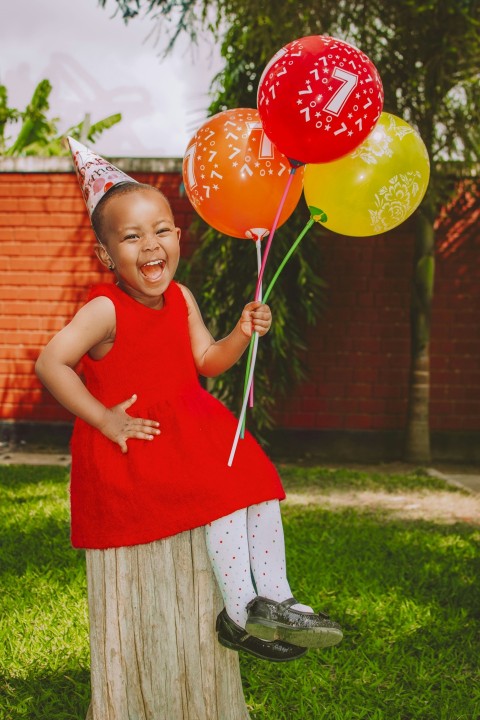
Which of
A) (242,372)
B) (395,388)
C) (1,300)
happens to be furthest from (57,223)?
(395,388)

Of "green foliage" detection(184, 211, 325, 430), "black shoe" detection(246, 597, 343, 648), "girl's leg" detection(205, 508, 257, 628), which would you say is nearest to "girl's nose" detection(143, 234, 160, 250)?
"girl's leg" detection(205, 508, 257, 628)

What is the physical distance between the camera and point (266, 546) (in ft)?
7.40

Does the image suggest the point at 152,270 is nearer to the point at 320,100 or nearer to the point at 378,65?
the point at 320,100

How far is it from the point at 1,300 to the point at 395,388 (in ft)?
13.6

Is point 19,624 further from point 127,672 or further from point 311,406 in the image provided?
point 311,406

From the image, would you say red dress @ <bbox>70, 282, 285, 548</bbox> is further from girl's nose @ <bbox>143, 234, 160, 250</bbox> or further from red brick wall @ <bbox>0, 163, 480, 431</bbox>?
red brick wall @ <bbox>0, 163, 480, 431</bbox>

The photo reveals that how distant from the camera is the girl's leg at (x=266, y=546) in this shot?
7.34 feet

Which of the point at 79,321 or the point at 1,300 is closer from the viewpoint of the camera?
the point at 79,321

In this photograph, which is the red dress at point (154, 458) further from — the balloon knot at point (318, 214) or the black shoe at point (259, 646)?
the balloon knot at point (318, 214)

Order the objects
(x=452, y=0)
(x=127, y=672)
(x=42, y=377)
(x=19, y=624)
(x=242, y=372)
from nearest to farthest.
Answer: (x=42, y=377) < (x=127, y=672) < (x=19, y=624) < (x=452, y=0) < (x=242, y=372)

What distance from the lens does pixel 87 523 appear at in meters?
2.24

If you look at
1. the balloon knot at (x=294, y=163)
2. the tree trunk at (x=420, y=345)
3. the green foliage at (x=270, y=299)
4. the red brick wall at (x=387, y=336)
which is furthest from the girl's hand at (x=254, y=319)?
the red brick wall at (x=387, y=336)

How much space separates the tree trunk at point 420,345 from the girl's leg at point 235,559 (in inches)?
226

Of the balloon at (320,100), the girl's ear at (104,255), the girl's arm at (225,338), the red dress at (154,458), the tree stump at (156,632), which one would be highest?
the balloon at (320,100)
